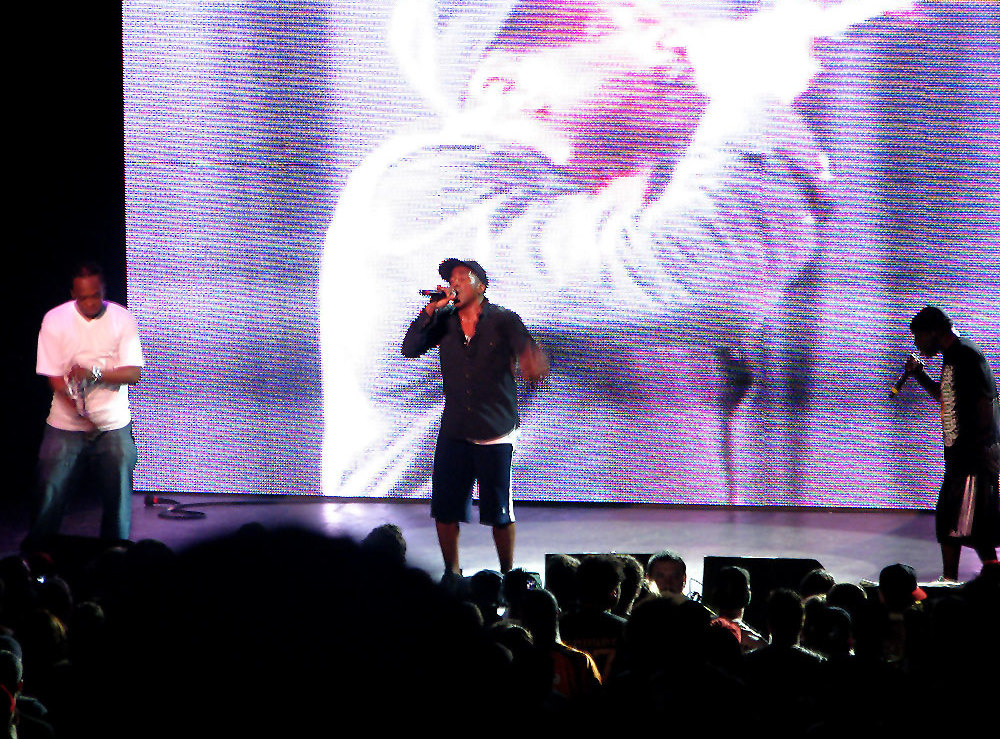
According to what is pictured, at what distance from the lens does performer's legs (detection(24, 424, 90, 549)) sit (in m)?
5.05

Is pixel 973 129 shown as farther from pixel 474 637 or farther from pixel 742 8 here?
pixel 474 637

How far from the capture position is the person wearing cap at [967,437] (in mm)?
4887

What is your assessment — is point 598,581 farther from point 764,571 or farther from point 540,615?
point 764,571

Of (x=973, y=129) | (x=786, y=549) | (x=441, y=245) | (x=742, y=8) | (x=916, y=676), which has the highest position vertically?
(x=742, y=8)

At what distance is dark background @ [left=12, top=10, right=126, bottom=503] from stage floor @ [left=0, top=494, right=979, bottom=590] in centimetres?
113

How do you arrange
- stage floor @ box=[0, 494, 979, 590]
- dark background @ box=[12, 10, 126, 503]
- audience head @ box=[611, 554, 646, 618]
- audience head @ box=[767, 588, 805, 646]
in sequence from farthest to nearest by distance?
dark background @ box=[12, 10, 126, 503] → stage floor @ box=[0, 494, 979, 590] → audience head @ box=[611, 554, 646, 618] → audience head @ box=[767, 588, 805, 646]

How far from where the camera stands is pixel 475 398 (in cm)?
493

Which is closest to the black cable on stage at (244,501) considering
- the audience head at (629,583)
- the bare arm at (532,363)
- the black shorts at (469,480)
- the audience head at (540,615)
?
the black shorts at (469,480)

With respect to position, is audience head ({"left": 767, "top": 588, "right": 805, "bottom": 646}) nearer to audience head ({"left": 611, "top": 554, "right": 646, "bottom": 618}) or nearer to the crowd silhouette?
the crowd silhouette

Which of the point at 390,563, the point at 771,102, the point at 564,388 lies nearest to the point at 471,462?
the point at 564,388

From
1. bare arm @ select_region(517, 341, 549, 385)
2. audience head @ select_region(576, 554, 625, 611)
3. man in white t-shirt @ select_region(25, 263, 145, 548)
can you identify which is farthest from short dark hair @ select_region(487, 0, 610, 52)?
audience head @ select_region(576, 554, 625, 611)

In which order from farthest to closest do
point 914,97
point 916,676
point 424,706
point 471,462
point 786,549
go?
point 914,97
point 786,549
point 471,462
point 916,676
point 424,706

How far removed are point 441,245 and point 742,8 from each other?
85.2 inches

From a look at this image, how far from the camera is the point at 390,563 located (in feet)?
2.58
